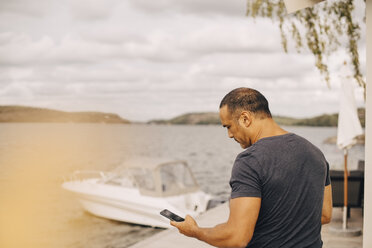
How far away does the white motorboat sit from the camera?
532 inches

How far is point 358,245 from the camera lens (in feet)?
19.6

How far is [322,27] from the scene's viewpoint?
973 centimetres

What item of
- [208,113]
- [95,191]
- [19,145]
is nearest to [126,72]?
[208,113]

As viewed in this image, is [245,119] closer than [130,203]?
Yes

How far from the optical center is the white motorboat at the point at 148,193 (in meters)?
13.5

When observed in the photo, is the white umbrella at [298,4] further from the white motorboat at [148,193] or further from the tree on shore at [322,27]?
the white motorboat at [148,193]

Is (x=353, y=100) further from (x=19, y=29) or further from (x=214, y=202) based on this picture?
(x=19, y=29)

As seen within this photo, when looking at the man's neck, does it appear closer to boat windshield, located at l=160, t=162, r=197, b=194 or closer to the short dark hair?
the short dark hair

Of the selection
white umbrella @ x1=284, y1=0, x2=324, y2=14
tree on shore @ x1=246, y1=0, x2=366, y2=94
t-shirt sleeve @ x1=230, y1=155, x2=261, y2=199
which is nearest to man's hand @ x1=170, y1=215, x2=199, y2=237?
t-shirt sleeve @ x1=230, y1=155, x2=261, y2=199

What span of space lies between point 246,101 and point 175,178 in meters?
12.5

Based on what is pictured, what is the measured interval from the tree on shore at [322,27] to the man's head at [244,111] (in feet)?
25.5

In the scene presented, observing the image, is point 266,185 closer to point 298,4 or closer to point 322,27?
point 298,4

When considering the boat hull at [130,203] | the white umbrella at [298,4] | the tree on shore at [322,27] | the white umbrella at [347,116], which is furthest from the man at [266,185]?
the boat hull at [130,203]

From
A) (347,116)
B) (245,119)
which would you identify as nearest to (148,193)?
(347,116)
